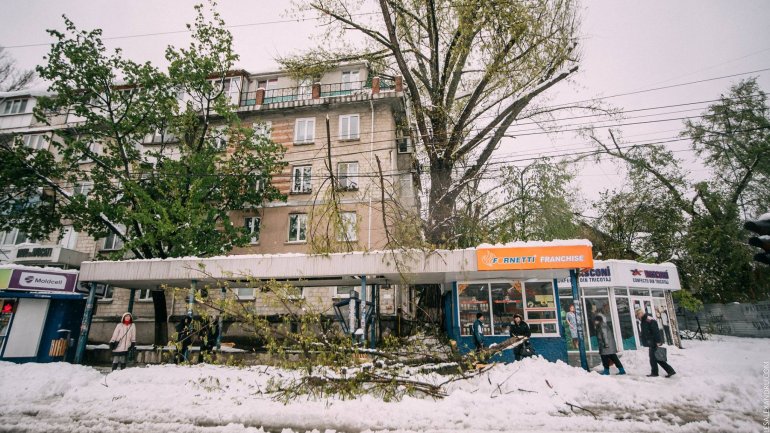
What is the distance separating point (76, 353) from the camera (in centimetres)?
1412

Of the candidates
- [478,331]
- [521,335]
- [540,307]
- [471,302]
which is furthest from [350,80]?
[521,335]

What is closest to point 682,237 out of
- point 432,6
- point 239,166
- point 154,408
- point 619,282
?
point 619,282

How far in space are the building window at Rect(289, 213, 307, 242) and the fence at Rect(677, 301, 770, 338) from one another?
2417 centimetres

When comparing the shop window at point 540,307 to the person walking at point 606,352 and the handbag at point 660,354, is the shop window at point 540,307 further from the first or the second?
the handbag at point 660,354

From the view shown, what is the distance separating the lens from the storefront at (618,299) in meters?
16.5

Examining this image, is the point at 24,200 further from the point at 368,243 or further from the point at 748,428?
the point at 748,428

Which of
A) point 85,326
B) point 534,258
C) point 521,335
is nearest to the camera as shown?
point 521,335

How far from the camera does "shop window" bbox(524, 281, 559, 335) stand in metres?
13.0

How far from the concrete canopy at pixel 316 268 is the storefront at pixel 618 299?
4.82 metres

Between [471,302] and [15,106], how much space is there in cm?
3551

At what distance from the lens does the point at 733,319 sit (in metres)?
24.0

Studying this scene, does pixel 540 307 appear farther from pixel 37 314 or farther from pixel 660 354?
pixel 37 314

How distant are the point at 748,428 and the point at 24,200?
92.1ft

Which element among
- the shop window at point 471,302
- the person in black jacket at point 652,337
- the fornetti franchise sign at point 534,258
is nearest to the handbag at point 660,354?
the person in black jacket at point 652,337
